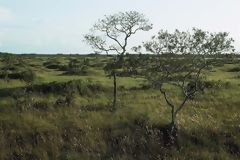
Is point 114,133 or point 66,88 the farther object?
point 66,88

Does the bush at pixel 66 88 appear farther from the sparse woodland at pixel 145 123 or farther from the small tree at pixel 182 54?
the small tree at pixel 182 54

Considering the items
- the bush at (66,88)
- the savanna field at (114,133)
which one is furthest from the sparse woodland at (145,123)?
the bush at (66,88)

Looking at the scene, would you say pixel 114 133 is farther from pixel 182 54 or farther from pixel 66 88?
pixel 66 88

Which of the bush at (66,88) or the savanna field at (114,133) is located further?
the bush at (66,88)

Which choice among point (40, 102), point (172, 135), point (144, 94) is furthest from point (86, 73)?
point (172, 135)

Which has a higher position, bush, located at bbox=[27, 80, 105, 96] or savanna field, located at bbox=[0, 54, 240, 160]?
savanna field, located at bbox=[0, 54, 240, 160]

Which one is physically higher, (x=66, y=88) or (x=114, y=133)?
(x=114, y=133)

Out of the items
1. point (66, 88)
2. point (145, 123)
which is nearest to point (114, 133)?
point (145, 123)

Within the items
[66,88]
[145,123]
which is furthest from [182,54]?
[66,88]

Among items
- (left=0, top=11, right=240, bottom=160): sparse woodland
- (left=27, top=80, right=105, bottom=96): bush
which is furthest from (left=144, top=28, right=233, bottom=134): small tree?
(left=27, top=80, right=105, bottom=96): bush

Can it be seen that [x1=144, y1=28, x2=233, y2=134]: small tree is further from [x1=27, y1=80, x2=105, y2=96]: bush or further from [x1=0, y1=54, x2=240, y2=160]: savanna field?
[x1=27, y1=80, x2=105, y2=96]: bush

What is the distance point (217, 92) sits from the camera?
3406 cm

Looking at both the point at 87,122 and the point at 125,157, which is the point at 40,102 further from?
the point at 125,157

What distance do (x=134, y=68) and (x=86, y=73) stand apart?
30.2 meters
